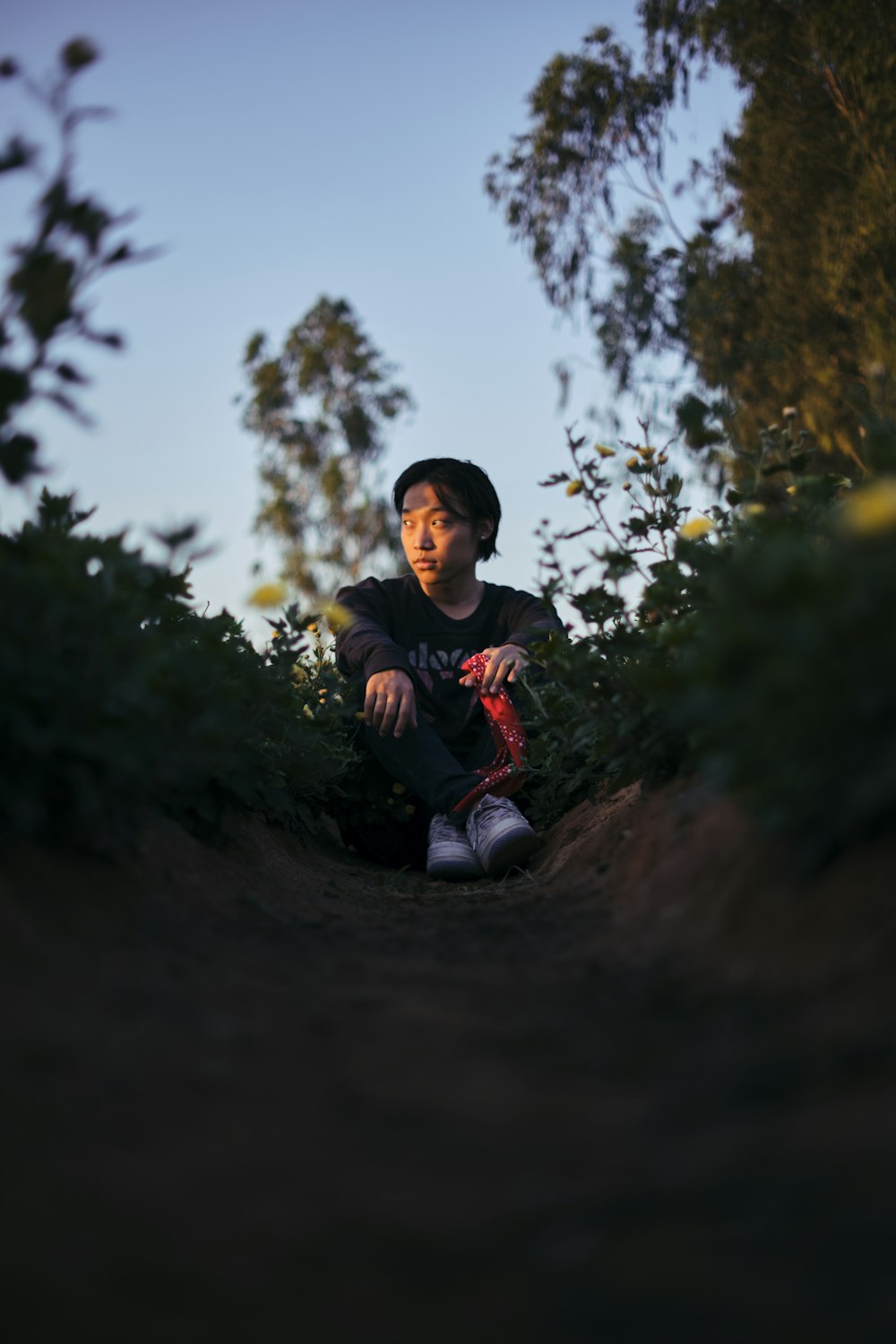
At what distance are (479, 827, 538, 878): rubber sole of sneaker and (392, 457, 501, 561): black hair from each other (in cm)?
177

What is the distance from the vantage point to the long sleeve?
4414mm

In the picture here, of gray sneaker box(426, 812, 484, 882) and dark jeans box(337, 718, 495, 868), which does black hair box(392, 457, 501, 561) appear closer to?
dark jeans box(337, 718, 495, 868)

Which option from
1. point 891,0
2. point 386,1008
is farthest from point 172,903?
point 891,0

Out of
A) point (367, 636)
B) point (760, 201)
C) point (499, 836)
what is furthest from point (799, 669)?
point (760, 201)

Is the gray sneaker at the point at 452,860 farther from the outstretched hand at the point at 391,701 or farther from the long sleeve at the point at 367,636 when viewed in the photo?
the long sleeve at the point at 367,636

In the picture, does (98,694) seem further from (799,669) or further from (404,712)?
(404,712)

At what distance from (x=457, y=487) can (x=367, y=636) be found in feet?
3.10

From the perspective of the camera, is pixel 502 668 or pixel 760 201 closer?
pixel 502 668

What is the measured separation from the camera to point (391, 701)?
13.7 ft

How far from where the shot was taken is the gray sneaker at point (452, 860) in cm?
404

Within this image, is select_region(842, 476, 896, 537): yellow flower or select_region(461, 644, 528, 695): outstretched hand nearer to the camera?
select_region(842, 476, 896, 537): yellow flower

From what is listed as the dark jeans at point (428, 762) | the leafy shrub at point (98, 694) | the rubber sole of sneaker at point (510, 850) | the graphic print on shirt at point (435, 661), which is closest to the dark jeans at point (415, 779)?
the dark jeans at point (428, 762)

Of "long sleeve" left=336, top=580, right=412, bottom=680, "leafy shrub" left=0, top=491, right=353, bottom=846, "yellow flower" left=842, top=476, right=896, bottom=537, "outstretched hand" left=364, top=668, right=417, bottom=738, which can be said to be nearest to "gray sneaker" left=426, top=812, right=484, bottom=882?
"outstretched hand" left=364, top=668, right=417, bottom=738

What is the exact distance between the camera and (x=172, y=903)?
233 cm
